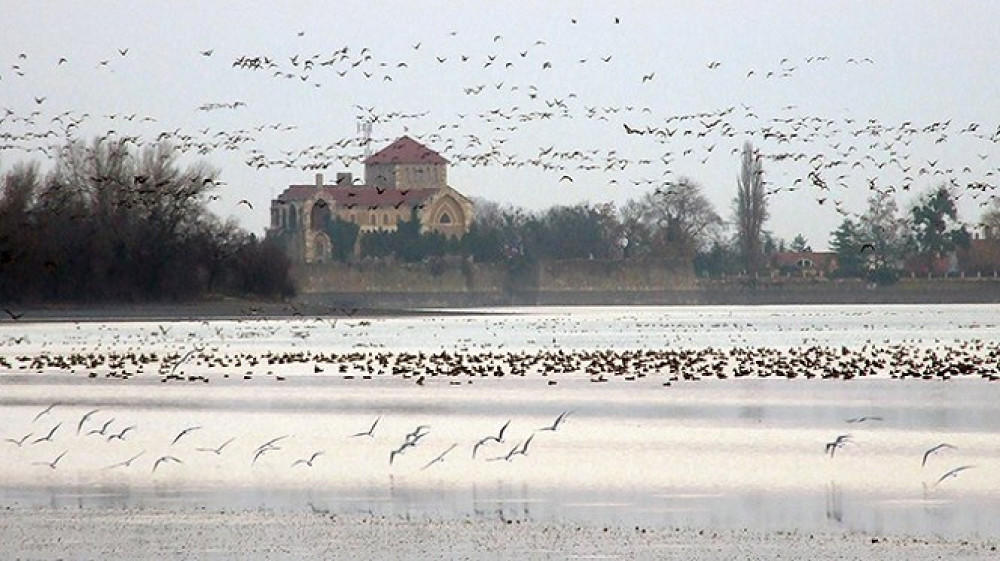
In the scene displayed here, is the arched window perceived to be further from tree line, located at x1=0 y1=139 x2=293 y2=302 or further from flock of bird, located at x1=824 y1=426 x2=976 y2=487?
flock of bird, located at x1=824 y1=426 x2=976 y2=487

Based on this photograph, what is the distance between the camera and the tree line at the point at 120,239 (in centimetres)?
9750

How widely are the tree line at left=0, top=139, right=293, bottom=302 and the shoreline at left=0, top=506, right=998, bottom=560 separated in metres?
75.4

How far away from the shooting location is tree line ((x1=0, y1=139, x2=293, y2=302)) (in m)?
97.5

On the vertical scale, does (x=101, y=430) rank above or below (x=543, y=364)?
below

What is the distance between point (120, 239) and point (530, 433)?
8066cm

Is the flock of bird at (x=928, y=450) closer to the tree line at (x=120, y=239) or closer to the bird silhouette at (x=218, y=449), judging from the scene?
the bird silhouette at (x=218, y=449)

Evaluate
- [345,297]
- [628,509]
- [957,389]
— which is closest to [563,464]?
[628,509]

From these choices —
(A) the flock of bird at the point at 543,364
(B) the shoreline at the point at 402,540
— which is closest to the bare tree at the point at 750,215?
(A) the flock of bird at the point at 543,364

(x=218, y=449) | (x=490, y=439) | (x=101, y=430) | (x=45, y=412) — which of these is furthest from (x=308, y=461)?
(x=45, y=412)

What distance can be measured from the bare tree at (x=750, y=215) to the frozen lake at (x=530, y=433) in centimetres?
10525

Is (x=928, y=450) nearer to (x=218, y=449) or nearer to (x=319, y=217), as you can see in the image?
(x=218, y=449)

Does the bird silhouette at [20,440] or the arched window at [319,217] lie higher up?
the arched window at [319,217]

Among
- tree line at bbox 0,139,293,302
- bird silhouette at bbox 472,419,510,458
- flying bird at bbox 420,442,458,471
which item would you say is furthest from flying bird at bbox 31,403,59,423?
tree line at bbox 0,139,293,302

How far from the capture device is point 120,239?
10475 cm
